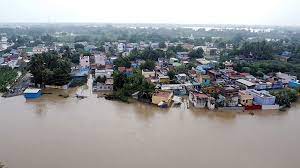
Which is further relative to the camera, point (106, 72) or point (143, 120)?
point (106, 72)

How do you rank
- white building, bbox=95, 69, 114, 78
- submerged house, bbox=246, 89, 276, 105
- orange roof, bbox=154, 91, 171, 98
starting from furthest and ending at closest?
white building, bbox=95, 69, 114, 78, orange roof, bbox=154, 91, 171, 98, submerged house, bbox=246, 89, 276, 105

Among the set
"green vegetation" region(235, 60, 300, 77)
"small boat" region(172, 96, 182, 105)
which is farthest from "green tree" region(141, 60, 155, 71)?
"green vegetation" region(235, 60, 300, 77)

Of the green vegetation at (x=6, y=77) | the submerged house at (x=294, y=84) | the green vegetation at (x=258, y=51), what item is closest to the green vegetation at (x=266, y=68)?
the submerged house at (x=294, y=84)

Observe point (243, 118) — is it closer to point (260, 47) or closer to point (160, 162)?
point (160, 162)

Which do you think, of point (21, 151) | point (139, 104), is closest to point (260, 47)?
point (139, 104)

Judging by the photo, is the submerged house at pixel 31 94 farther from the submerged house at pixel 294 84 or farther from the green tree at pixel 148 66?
the submerged house at pixel 294 84

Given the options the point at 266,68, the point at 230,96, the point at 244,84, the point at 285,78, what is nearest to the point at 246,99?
the point at 230,96

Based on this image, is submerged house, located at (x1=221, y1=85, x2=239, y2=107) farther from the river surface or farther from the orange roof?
the orange roof
